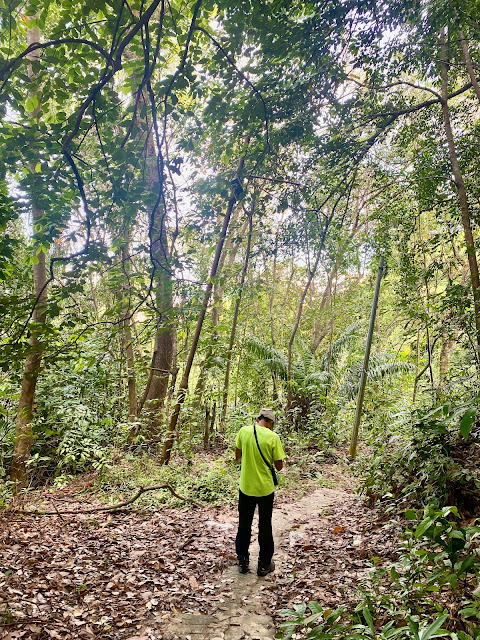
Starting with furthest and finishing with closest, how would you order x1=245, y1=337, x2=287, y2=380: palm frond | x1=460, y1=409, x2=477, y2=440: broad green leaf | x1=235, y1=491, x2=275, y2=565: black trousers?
x1=245, y1=337, x2=287, y2=380: palm frond < x1=235, y1=491, x2=275, y2=565: black trousers < x1=460, y1=409, x2=477, y2=440: broad green leaf

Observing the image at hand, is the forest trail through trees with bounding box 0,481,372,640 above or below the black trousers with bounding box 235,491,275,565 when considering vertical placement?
below

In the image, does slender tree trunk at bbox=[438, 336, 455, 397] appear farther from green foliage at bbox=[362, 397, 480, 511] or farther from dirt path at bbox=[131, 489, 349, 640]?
dirt path at bbox=[131, 489, 349, 640]

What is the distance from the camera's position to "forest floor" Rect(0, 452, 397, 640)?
3.37 meters

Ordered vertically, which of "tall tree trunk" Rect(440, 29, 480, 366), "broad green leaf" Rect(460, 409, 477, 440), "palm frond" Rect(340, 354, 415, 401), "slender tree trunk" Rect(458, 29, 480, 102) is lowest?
"broad green leaf" Rect(460, 409, 477, 440)

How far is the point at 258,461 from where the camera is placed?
14.8ft

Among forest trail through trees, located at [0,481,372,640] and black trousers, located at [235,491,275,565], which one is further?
black trousers, located at [235,491,275,565]

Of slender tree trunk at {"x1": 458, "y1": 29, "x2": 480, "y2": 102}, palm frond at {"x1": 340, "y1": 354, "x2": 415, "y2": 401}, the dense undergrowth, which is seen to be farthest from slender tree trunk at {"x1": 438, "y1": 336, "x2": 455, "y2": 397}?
slender tree trunk at {"x1": 458, "y1": 29, "x2": 480, "y2": 102}

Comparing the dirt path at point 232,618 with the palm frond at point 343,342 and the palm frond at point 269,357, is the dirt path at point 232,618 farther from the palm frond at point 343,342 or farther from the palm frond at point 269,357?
the palm frond at point 343,342

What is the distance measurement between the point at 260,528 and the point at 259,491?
0.40 meters

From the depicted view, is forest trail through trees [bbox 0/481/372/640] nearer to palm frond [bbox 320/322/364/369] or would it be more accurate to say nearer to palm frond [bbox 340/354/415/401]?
palm frond [bbox 340/354/415/401]

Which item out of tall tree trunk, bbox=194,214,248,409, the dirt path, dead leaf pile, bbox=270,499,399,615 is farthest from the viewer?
tall tree trunk, bbox=194,214,248,409

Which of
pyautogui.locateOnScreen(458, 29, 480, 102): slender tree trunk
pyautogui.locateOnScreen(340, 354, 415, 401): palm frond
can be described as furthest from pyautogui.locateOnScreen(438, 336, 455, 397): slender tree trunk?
pyautogui.locateOnScreen(458, 29, 480, 102): slender tree trunk

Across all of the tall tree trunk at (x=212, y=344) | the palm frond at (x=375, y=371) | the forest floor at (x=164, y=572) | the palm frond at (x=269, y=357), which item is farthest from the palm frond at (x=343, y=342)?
the forest floor at (x=164, y=572)

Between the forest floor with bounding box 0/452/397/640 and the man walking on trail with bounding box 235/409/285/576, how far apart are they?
22cm
